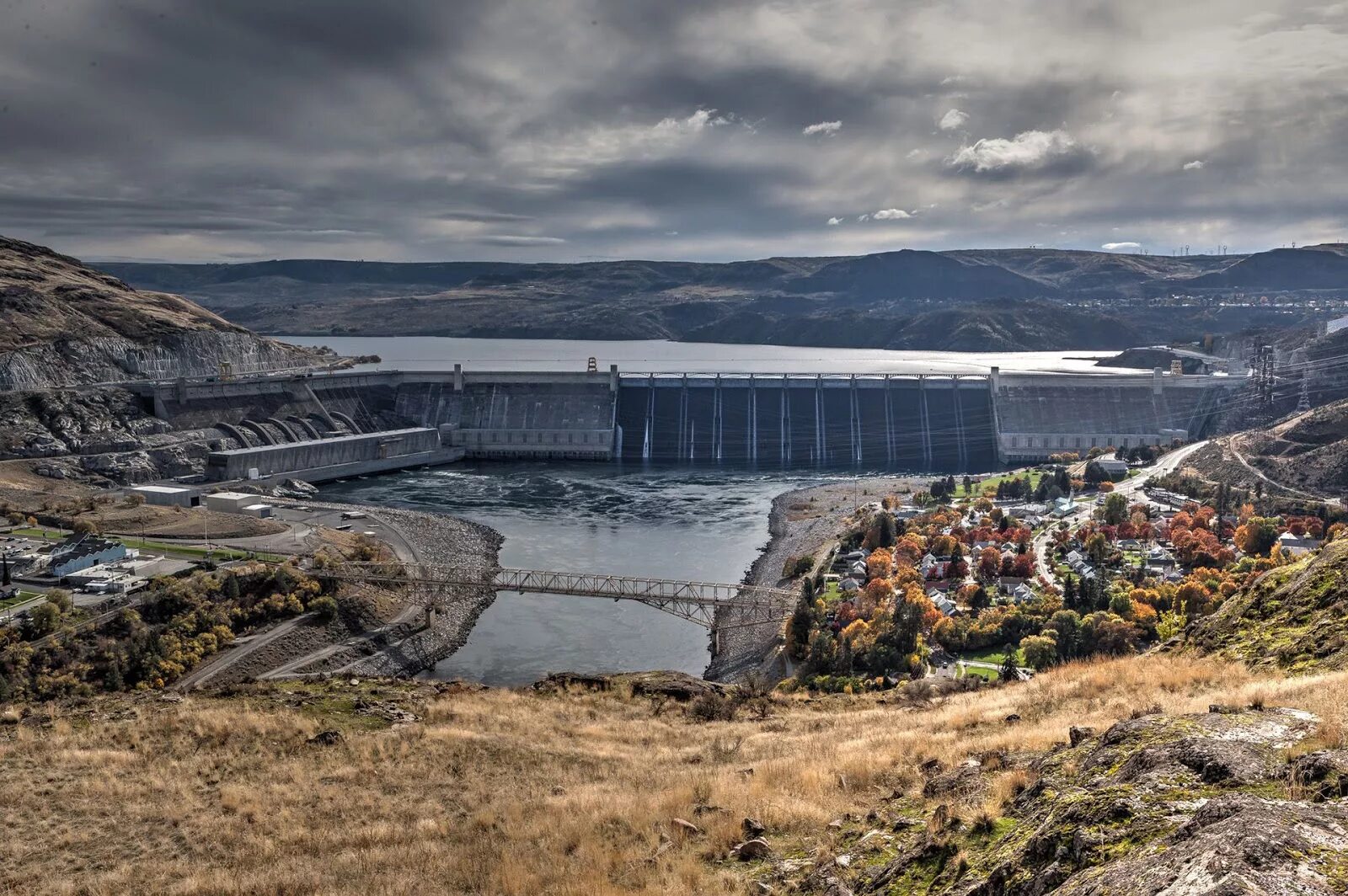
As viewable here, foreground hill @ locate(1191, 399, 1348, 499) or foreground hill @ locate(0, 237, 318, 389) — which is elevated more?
foreground hill @ locate(0, 237, 318, 389)

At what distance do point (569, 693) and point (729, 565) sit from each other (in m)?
26.1

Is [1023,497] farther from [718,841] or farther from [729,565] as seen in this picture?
[718,841]

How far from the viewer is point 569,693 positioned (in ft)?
81.3

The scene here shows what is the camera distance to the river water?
36.4 metres

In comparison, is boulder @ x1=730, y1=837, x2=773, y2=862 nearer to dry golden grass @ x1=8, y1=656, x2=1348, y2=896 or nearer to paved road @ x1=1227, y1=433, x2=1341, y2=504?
dry golden grass @ x1=8, y1=656, x2=1348, y2=896

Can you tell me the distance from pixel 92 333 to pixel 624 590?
6520 centimetres

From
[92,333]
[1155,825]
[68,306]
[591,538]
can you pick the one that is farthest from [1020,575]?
[68,306]

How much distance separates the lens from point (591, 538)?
182 feet

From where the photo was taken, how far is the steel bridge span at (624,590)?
38.1 meters

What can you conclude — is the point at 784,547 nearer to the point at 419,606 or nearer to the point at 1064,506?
the point at 1064,506

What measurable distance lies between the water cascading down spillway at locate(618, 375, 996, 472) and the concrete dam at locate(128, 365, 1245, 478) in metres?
0.13

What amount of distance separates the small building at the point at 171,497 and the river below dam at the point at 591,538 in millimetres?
10876

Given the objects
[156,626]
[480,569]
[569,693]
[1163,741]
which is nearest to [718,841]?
[1163,741]

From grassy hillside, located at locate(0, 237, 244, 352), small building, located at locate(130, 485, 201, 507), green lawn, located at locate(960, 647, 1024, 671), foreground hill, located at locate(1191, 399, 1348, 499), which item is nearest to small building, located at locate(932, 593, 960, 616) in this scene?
green lawn, located at locate(960, 647, 1024, 671)
